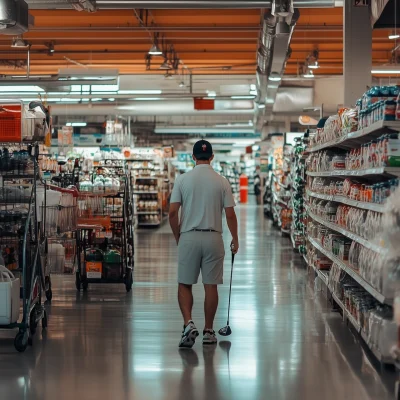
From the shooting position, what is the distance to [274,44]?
41.5 feet

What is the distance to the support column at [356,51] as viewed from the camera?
1046cm

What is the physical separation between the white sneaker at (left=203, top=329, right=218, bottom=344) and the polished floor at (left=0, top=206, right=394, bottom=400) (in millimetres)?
110

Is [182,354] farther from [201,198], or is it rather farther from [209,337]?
[201,198]

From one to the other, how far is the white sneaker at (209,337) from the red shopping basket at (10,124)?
2230mm

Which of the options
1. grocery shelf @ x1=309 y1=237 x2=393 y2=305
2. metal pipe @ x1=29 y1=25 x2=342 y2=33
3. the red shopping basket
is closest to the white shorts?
Answer: grocery shelf @ x1=309 y1=237 x2=393 y2=305

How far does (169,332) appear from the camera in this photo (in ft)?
22.4

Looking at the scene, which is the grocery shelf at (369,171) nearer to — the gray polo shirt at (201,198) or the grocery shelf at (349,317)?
the gray polo shirt at (201,198)

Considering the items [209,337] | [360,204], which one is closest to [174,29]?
[360,204]

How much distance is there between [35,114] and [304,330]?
3058mm

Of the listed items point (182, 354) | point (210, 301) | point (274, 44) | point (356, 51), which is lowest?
point (182, 354)

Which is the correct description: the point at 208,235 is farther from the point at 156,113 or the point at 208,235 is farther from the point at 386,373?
the point at 156,113

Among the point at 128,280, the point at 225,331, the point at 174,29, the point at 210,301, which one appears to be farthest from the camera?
the point at 174,29

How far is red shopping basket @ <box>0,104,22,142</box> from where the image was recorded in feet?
21.7

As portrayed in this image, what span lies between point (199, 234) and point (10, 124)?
186 centimetres
